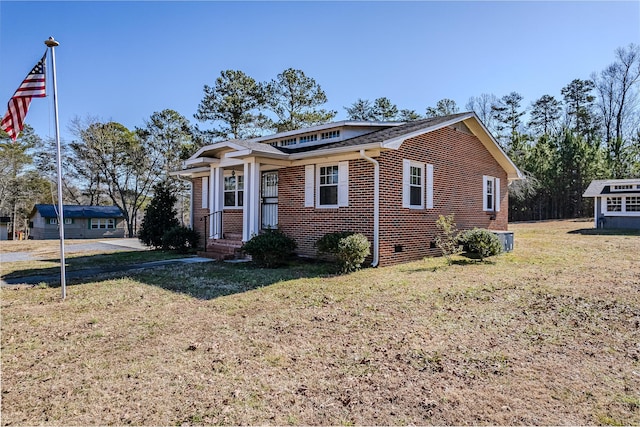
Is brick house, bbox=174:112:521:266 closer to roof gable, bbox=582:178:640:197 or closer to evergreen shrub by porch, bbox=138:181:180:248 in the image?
evergreen shrub by porch, bbox=138:181:180:248

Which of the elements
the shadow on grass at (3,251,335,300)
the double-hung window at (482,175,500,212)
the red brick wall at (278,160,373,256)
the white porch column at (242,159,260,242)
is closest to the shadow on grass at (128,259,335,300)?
the shadow on grass at (3,251,335,300)

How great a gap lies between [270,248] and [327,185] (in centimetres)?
260

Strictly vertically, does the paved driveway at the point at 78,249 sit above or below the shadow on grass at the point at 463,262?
below

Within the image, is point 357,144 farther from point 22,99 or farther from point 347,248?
point 22,99

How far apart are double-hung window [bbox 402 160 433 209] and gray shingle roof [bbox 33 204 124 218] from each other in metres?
32.8

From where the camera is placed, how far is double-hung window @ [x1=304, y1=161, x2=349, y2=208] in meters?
10.7

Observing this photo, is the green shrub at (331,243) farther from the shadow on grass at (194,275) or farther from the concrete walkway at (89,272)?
the concrete walkway at (89,272)

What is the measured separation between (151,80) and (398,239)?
11505mm

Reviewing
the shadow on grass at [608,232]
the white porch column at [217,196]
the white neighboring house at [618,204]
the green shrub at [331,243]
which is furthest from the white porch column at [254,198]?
the white neighboring house at [618,204]

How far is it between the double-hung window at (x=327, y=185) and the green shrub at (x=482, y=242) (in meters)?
3.86

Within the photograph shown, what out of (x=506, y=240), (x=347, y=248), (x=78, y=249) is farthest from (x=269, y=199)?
(x=78, y=249)

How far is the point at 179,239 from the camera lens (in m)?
14.3

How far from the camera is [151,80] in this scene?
14719 millimetres

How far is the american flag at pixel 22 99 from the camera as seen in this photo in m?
6.63
